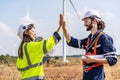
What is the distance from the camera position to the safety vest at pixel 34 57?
691 cm

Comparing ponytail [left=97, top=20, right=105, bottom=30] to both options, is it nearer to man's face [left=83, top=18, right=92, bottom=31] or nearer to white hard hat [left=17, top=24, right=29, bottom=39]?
man's face [left=83, top=18, right=92, bottom=31]

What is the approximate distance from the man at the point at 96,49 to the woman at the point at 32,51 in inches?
19.0

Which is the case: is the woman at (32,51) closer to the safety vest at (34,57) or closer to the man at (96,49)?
the safety vest at (34,57)

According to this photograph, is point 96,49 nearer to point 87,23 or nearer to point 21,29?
point 87,23

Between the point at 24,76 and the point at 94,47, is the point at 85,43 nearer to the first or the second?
the point at 94,47

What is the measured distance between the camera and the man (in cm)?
677

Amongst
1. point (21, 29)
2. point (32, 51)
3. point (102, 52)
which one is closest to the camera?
point (102, 52)

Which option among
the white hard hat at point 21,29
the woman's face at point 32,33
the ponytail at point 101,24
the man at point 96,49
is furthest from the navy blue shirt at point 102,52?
the white hard hat at point 21,29

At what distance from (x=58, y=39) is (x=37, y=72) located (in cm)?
59

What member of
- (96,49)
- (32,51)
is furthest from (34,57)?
(96,49)

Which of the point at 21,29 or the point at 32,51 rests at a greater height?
the point at 21,29

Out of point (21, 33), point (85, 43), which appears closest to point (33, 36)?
point (21, 33)

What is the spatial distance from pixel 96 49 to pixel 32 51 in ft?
3.10

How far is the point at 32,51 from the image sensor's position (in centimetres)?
700
